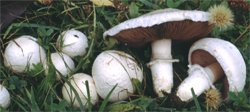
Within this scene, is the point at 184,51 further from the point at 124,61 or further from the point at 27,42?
the point at 27,42

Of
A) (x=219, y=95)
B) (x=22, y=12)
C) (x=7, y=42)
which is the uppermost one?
(x=22, y=12)

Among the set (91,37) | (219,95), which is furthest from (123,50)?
(219,95)

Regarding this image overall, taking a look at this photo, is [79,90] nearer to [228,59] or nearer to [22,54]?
[22,54]

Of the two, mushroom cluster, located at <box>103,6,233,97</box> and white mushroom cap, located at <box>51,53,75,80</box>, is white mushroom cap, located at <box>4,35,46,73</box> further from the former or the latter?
mushroom cluster, located at <box>103,6,233,97</box>

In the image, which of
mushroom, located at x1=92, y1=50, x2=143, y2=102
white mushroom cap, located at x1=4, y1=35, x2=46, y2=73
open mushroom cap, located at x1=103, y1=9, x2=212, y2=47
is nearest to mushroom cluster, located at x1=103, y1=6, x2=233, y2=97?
open mushroom cap, located at x1=103, y1=9, x2=212, y2=47

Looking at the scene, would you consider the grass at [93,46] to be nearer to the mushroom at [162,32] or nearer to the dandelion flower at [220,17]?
the mushroom at [162,32]

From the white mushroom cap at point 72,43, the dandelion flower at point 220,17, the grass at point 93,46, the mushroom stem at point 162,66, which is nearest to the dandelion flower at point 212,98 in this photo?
the grass at point 93,46

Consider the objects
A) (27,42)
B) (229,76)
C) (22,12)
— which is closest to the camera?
(229,76)
